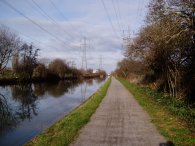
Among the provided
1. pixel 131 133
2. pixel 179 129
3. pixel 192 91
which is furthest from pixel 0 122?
pixel 192 91

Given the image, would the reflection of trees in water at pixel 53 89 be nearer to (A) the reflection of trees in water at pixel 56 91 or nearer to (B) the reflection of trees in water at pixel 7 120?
(A) the reflection of trees in water at pixel 56 91

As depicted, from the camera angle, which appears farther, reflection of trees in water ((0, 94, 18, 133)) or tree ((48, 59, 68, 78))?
tree ((48, 59, 68, 78))

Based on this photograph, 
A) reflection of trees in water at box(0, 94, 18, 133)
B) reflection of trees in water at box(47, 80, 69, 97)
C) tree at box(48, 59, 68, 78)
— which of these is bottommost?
reflection of trees in water at box(0, 94, 18, 133)

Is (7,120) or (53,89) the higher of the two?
(53,89)

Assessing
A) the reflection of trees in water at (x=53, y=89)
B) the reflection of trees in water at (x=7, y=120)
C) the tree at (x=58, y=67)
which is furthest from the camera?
the tree at (x=58, y=67)

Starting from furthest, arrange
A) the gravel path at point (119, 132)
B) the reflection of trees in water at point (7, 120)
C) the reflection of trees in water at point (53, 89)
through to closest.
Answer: the reflection of trees in water at point (53, 89), the reflection of trees in water at point (7, 120), the gravel path at point (119, 132)

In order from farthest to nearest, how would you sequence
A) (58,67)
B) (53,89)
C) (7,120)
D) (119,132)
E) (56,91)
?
1. (58,67)
2. (53,89)
3. (56,91)
4. (7,120)
5. (119,132)

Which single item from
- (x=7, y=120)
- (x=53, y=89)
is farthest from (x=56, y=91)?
(x=7, y=120)

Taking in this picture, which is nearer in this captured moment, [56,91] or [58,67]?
[56,91]

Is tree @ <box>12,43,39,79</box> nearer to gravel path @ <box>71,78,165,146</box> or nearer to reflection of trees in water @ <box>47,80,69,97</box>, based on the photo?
reflection of trees in water @ <box>47,80,69,97</box>

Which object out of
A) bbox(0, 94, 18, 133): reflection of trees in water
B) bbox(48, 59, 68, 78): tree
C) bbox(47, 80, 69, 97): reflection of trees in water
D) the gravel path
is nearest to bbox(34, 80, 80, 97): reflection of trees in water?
bbox(47, 80, 69, 97): reflection of trees in water

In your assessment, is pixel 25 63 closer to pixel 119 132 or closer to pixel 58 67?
pixel 58 67

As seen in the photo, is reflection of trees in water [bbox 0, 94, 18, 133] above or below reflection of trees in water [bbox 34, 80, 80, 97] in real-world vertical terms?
below

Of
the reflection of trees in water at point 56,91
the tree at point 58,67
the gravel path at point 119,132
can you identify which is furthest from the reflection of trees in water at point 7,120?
the tree at point 58,67
